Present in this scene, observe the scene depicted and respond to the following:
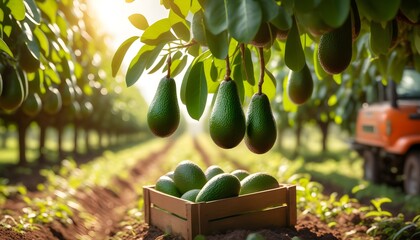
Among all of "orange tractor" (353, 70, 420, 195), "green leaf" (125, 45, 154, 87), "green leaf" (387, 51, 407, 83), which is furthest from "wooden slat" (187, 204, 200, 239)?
"orange tractor" (353, 70, 420, 195)

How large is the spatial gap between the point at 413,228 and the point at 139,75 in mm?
2258

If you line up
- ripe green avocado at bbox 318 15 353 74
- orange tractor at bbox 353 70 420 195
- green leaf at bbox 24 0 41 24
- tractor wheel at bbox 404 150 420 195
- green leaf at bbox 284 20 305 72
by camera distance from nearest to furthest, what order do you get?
ripe green avocado at bbox 318 15 353 74 → green leaf at bbox 284 20 305 72 → green leaf at bbox 24 0 41 24 → tractor wheel at bbox 404 150 420 195 → orange tractor at bbox 353 70 420 195

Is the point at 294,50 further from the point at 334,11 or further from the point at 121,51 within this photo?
the point at 121,51

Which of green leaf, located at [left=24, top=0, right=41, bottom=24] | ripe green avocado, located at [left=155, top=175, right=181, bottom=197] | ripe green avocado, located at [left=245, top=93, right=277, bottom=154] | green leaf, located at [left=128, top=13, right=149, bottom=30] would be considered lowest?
ripe green avocado, located at [left=155, top=175, right=181, bottom=197]

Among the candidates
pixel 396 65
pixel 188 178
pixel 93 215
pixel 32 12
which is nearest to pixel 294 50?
pixel 32 12

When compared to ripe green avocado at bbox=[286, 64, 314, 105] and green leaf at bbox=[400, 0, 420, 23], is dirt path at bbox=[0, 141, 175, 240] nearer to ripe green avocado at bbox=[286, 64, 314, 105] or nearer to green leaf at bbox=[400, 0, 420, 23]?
ripe green avocado at bbox=[286, 64, 314, 105]

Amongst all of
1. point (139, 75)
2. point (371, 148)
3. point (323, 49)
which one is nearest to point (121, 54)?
point (139, 75)

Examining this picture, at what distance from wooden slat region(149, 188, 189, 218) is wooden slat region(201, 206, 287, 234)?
0.19m

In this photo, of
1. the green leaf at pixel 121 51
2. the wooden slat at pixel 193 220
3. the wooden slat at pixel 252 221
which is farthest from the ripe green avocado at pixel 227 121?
the wooden slat at pixel 252 221

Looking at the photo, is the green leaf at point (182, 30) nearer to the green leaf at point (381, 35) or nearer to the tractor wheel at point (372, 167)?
the green leaf at point (381, 35)

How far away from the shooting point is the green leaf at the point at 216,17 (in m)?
1.45

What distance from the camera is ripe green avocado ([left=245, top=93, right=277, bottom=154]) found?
1.96 m

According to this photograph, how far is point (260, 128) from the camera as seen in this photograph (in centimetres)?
197

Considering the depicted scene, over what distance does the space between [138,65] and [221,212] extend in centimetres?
108
